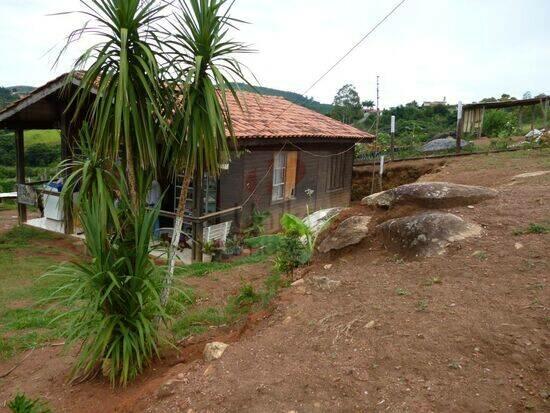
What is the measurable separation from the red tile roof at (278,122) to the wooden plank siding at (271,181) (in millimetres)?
499

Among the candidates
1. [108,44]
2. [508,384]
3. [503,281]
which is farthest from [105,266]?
[503,281]

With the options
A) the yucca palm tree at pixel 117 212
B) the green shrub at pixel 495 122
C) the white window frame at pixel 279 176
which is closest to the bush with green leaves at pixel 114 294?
the yucca palm tree at pixel 117 212

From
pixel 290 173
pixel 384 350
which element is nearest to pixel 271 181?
pixel 290 173

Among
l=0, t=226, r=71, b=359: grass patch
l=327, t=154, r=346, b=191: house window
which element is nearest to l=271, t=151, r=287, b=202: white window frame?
l=327, t=154, r=346, b=191: house window

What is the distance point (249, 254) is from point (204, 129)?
6.03 metres

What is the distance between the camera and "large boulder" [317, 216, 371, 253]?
232 inches

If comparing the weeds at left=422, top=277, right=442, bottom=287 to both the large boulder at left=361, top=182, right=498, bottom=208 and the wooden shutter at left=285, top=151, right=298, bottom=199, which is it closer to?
the large boulder at left=361, top=182, right=498, bottom=208

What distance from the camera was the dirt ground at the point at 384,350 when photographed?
2879 millimetres

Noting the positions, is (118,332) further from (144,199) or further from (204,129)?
(204,129)

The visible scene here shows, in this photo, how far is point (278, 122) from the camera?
11.4 meters

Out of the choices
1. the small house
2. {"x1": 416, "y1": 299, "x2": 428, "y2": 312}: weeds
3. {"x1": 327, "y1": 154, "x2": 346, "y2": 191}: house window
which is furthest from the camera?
{"x1": 327, "y1": 154, "x2": 346, "y2": 191}: house window

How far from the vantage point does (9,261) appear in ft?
29.6

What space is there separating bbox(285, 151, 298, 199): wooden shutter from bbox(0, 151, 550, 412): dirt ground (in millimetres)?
6743

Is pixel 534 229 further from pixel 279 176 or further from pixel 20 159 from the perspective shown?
pixel 20 159
